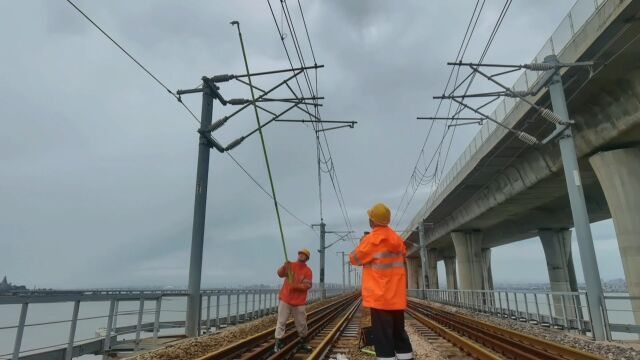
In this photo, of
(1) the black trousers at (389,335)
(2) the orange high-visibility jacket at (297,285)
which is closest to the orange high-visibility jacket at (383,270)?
(1) the black trousers at (389,335)

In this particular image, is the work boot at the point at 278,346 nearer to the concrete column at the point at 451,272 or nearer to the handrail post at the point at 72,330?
the handrail post at the point at 72,330

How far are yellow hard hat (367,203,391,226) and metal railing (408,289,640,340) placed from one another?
370 inches

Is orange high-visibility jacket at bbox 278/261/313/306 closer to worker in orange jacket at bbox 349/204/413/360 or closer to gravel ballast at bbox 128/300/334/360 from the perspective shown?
gravel ballast at bbox 128/300/334/360

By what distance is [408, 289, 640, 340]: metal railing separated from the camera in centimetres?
1073

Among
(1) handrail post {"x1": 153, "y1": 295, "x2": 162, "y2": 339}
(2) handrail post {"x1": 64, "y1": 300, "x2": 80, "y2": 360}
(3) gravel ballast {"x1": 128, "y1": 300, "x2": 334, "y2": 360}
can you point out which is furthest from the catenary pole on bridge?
(2) handrail post {"x1": 64, "y1": 300, "x2": 80, "y2": 360}

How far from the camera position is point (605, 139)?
14180mm

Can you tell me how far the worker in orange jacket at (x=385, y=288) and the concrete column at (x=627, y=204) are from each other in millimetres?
13036

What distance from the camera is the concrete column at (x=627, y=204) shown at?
13.4 metres

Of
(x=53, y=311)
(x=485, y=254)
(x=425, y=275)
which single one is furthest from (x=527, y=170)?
(x=485, y=254)

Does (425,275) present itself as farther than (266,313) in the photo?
Yes

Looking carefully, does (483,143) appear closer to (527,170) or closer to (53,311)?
(527,170)

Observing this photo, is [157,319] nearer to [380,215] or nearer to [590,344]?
[380,215]

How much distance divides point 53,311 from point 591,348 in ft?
39.2

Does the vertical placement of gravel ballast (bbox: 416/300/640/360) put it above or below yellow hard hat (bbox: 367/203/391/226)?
below
